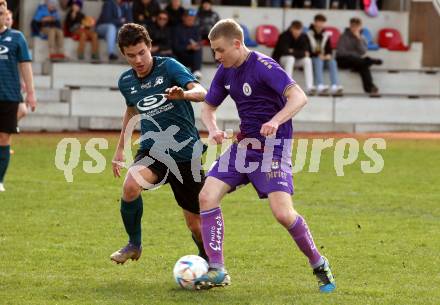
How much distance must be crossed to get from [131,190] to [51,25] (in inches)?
663

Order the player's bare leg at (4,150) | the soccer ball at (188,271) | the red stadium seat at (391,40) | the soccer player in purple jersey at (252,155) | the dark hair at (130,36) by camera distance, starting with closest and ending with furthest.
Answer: the soccer player in purple jersey at (252,155) < the soccer ball at (188,271) < the dark hair at (130,36) < the player's bare leg at (4,150) < the red stadium seat at (391,40)

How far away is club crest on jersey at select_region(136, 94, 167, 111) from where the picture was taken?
8.45m

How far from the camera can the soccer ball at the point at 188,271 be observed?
774 cm

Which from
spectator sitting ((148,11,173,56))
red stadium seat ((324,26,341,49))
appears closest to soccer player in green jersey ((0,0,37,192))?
spectator sitting ((148,11,173,56))

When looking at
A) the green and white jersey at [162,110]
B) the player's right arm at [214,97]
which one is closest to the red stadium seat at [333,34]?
the green and white jersey at [162,110]

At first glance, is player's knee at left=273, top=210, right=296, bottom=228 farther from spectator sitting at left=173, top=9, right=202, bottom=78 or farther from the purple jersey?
A: spectator sitting at left=173, top=9, right=202, bottom=78

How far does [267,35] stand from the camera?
88.8 feet

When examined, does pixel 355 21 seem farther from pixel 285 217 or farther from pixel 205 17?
pixel 285 217

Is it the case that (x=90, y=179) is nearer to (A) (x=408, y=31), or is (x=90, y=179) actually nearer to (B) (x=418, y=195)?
(B) (x=418, y=195)

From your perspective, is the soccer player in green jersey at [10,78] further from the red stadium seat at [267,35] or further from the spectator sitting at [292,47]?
the red stadium seat at [267,35]

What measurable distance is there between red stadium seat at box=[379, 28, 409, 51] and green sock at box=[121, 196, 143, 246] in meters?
20.1

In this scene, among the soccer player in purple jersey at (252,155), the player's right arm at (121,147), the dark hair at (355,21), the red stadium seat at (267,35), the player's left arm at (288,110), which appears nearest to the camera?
the player's left arm at (288,110)

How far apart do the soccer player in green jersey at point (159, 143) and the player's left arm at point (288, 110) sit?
1044 mm

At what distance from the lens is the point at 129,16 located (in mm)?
24953
